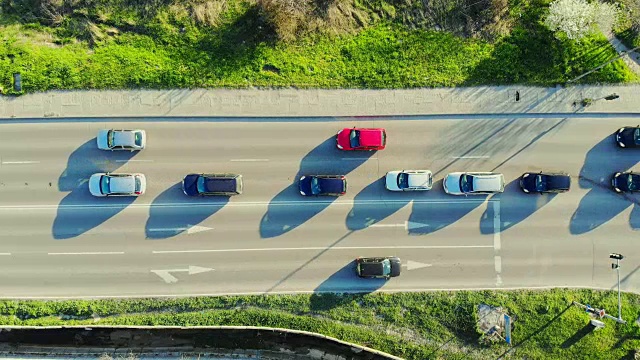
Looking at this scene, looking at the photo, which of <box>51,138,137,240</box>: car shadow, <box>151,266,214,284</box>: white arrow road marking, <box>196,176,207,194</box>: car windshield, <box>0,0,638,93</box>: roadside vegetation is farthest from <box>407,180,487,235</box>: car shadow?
<box>51,138,137,240</box>: car shadow

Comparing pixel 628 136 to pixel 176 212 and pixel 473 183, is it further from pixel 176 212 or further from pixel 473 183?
pixel 176 212

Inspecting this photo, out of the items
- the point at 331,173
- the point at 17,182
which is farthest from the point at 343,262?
the point at 17,182

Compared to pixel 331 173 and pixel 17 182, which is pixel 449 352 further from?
pixel 17 182

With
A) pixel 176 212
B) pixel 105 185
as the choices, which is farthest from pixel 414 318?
pixel 105 185

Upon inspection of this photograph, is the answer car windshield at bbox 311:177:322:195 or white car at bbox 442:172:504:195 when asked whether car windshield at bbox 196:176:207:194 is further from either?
white car at bbox 442:172:504:195

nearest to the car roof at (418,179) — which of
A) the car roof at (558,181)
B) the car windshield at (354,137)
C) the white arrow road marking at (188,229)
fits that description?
the car windshield at (354,137)

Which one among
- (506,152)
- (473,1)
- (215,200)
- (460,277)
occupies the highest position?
(473,1)

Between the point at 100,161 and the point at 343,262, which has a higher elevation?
the point at 100,161
